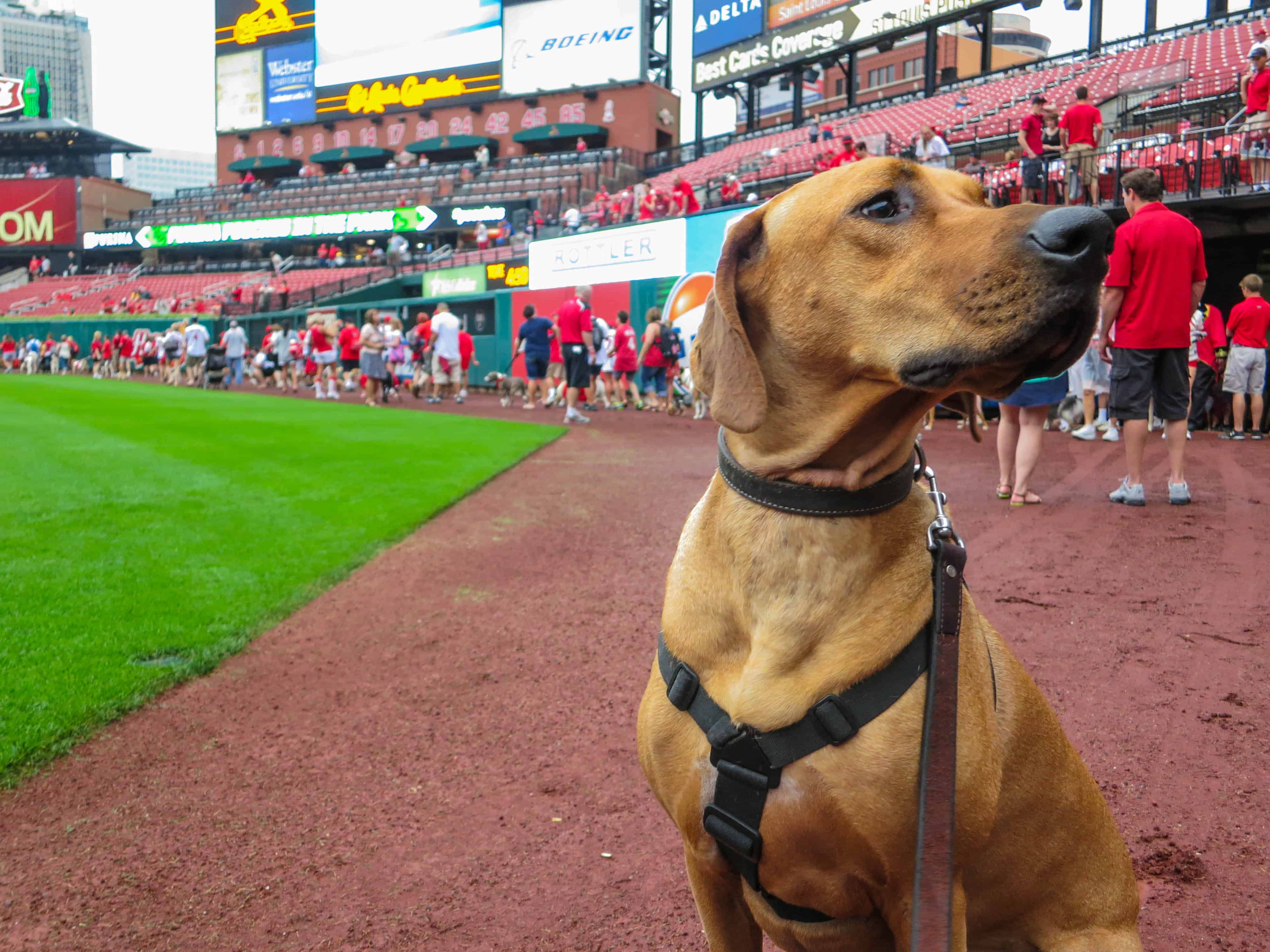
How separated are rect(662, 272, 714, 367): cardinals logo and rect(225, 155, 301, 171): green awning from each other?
156 feet

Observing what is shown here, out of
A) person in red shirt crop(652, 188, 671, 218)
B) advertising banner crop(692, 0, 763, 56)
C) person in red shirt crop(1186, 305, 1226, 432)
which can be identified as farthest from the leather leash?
advertising banner crop(692, 0, 763, 56)

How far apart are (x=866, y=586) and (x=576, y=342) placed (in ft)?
46.3

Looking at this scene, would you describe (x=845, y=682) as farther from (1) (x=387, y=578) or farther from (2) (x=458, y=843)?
(1) (x=387, y=578)

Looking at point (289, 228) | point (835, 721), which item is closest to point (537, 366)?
point (835, 721)

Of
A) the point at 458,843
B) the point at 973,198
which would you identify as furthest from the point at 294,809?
the point at 973,198

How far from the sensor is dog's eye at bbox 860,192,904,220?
181 centimetres

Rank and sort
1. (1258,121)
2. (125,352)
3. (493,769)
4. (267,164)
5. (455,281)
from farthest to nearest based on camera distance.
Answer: (267,164) < (125,352) < (455,281) < (1258,121) < (493,769)

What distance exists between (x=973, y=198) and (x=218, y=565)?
4.86 metres

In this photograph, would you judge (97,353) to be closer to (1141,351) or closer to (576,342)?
(576,342)

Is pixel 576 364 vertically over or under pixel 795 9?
under

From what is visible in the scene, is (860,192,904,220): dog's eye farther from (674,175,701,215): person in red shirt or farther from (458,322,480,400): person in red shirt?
(674,175,701,215): person in red shirt

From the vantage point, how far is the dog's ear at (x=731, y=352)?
179 centimetres

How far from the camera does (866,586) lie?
1758 millimetres

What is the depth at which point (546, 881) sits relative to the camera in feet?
8.15
